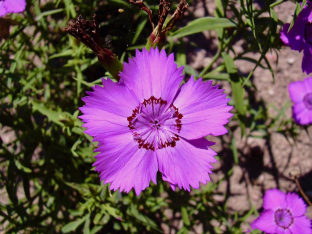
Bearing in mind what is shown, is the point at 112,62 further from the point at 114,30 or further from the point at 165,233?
the point at 165,233

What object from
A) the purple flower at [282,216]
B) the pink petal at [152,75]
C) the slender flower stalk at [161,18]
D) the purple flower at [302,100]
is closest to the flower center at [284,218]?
the purple flower at [282,216]

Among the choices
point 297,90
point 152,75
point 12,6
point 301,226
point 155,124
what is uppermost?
point 297,90

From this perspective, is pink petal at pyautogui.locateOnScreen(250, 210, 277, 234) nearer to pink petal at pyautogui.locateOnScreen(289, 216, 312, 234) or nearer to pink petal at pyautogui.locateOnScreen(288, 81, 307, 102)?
pink petal at pyautogui.locateOnScreen(289, 216, 312, 234)

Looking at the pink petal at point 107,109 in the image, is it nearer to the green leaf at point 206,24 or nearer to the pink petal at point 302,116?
the green leaf at point 206,24

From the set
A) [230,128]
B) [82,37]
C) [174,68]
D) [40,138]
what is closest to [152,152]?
[174,68]

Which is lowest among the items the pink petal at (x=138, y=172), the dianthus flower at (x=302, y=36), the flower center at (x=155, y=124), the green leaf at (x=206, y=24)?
the pink petal at (x=138, y=172)

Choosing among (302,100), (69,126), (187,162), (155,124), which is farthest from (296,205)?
(69,126)

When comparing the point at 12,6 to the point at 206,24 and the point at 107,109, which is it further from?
the point at 206,24
